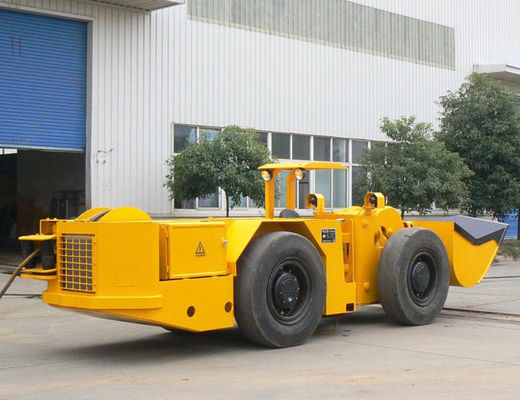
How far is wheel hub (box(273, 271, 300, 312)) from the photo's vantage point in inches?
350

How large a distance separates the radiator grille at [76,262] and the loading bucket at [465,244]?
5.21m

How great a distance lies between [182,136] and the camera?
2133cm

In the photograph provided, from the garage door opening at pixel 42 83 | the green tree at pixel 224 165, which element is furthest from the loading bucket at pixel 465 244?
the garage door opening at pixel 42 83

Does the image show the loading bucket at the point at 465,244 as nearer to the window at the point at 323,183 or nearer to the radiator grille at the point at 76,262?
the radiator grille at the point at 76,262

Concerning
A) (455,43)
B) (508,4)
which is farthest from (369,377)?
(508,4)

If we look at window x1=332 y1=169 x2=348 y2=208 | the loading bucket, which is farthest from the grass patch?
the loading bucket

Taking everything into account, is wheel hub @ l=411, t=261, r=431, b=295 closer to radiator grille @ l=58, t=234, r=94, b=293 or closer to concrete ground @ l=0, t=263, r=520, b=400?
concrete ground @ l=0, t=263, r=520, b=400

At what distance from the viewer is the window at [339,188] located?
2581cm

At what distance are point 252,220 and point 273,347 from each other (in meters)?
1.44

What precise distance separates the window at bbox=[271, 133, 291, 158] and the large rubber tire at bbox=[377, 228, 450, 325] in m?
13.1

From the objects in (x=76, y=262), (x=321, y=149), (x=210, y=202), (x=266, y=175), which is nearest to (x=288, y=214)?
(x=266, y=175)

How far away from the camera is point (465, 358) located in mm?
8305

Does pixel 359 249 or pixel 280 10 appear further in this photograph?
pixel 280 10

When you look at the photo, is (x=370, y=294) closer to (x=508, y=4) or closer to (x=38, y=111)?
(x=38, y=111)
